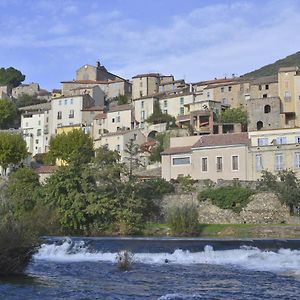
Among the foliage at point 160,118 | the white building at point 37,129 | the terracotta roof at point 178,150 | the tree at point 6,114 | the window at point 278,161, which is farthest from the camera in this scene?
the tree at point 6,114

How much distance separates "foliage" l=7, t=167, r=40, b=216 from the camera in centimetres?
4824

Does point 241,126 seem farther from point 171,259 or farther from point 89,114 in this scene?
point 171,259

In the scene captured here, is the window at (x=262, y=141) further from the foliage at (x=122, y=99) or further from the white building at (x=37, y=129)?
the white building at (x=37, y=129)

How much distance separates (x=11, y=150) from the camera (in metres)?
75.1

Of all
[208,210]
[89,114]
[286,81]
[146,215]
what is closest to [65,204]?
[146,215]

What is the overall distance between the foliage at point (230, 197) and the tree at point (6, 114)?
2473 inches

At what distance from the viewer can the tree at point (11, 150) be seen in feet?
244

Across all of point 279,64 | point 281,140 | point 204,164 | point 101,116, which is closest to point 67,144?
point 101,116

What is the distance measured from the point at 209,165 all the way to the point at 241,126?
1801 centimetres

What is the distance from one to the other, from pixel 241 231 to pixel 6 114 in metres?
69.7

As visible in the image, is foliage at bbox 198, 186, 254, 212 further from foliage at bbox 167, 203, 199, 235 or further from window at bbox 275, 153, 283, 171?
window at bbox 275, 153, 283, 171

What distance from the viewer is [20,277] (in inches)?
767

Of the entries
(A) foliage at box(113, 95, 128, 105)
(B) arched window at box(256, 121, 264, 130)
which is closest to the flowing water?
(B) arched window at box(256, 121, 264, 130)

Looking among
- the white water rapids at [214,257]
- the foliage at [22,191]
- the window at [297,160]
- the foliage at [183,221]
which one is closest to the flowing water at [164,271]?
the white water rapids at [214,257]
